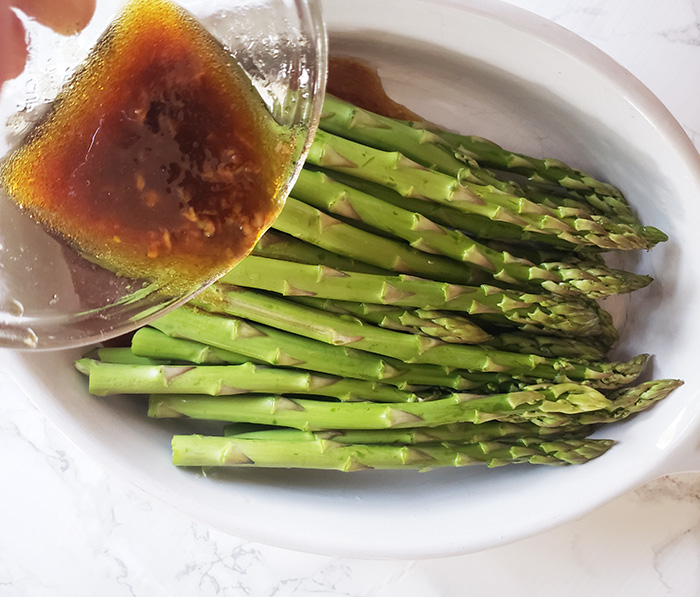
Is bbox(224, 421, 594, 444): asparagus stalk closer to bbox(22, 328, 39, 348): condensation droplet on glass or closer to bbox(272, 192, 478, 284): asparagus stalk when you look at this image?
bbox(272, 192, 478, 284): asparagus stalk

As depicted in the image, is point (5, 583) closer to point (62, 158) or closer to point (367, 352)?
point (367, 352)

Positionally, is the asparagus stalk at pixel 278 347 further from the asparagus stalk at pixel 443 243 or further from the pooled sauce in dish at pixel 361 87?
the pooled sauce in dish at pixel 361 87

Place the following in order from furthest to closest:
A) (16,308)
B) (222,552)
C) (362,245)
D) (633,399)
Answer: (222,552), (633,399), (362,245), (16,308)

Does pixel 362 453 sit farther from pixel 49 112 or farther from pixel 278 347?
pixel 49 112

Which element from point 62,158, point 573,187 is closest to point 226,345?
point 62,158

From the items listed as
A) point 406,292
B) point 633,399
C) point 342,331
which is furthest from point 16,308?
point 633,399

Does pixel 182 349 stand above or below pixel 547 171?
below

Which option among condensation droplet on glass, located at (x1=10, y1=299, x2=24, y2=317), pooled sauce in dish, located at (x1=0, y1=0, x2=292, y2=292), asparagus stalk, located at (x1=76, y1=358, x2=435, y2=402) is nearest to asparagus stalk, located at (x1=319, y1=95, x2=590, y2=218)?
pooled sauce in dish, located at (x1=0, y1=0, x2=292, y2=292)
